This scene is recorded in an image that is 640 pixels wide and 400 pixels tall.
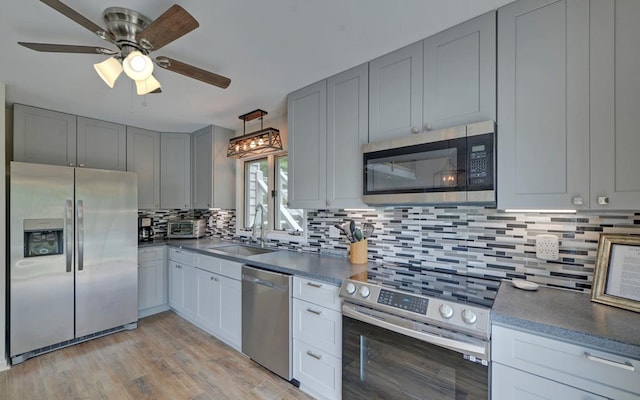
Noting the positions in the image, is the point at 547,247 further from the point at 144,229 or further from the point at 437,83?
the point at 144,229

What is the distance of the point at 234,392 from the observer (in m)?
2.07

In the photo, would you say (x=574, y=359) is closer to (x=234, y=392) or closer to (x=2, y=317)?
(x=234, y=392)

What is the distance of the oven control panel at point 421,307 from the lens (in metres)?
1.25

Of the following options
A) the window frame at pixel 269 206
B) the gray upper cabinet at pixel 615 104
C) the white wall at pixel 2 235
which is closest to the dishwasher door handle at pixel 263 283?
the window frame at pixel 269 206

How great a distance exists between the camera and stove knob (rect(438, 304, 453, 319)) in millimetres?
1312

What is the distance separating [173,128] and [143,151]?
0.50m

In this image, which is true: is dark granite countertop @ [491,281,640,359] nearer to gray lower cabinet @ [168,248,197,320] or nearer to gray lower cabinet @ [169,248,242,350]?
gray lower cabinet @ [169,248,242,350]

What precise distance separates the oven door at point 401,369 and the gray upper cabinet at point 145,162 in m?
3.22

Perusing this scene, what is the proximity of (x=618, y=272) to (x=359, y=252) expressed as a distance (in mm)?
1435

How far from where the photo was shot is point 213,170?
3.57 m

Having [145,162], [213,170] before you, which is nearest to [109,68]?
[213,170]

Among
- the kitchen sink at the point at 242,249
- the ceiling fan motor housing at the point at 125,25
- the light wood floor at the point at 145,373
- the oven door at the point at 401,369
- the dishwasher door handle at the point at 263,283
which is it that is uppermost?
the ceiling fan motor housing at the point at 125,25

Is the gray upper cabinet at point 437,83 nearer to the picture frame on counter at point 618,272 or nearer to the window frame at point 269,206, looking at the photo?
the picture frame on counter at point 618,272

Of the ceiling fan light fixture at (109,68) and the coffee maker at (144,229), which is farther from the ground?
the ceiling fan light fixture at (109,68)
